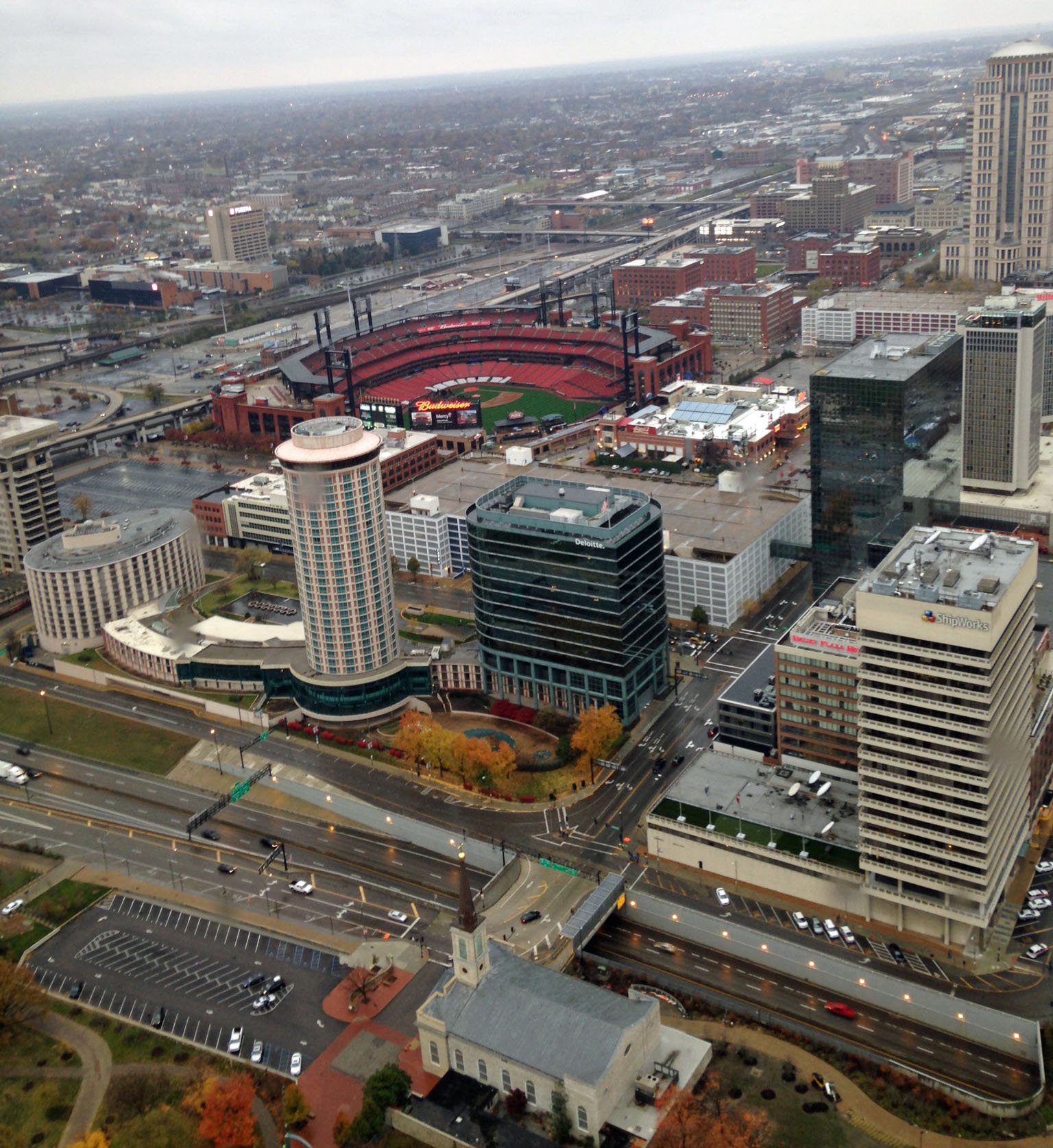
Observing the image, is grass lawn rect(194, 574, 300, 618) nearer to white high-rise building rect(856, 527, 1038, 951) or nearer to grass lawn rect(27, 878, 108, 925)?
grass lawn rect(27, 878, 108, 925)

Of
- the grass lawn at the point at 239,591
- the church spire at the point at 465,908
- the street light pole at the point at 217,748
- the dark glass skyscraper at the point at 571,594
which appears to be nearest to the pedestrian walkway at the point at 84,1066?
the church spire at the point at 465,908

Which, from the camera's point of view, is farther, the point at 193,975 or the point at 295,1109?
the point at 193,975

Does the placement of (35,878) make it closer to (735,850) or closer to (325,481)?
(325,481)

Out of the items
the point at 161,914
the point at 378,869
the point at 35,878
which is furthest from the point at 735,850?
the point at 35,878

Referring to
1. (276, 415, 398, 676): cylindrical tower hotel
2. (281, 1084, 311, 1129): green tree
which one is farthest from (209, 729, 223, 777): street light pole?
(281, 1084, 311, 1129): green tree

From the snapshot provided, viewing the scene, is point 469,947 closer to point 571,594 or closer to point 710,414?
point 571,594

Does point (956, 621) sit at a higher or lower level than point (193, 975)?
higher

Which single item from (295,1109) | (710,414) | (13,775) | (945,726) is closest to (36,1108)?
(295,1109)
